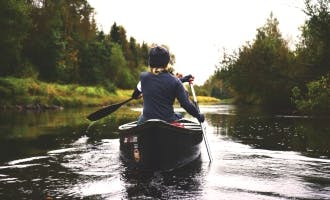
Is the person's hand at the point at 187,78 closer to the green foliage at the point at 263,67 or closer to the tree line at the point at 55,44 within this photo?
the green foliage at the point at 263,67

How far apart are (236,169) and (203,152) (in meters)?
2.75

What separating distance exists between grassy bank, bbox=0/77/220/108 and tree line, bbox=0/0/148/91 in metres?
3.46

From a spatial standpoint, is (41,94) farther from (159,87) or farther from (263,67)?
(159,87)

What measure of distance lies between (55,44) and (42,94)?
1183cm

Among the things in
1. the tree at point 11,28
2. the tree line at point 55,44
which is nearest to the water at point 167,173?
the tree at point 11,28

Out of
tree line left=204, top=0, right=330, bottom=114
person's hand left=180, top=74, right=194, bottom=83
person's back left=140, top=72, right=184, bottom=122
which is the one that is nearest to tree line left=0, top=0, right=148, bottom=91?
tree line left=204, top=0, right=330, bottom=114

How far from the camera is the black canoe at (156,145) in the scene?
7352 millimetres

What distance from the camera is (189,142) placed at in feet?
28.4

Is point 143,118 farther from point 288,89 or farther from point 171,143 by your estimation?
point 288,89

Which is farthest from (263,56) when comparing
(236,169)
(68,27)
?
(68,27)

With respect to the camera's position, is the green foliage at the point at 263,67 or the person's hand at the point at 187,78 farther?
the green foliage at the point at 263,67

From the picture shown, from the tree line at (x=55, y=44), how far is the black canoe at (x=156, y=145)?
1242 inches

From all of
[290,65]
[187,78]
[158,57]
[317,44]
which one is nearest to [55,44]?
[290,65]

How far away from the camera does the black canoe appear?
7352mm
